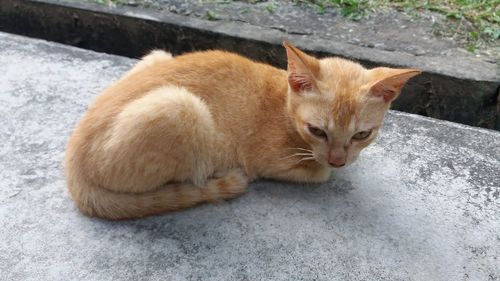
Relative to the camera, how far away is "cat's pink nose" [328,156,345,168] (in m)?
2.36

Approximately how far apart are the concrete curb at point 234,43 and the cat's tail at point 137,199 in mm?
1489

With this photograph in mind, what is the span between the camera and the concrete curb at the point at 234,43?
325cm

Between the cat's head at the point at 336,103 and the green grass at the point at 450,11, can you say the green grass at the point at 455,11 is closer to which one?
the green grass at the point at 450,11

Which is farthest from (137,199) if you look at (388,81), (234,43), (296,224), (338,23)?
(338,23)

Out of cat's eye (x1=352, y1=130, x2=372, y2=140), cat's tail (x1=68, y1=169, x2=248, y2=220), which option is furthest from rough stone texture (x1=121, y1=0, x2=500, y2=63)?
cat's tail (x1=68, y1=169, x2=248, y2=220)

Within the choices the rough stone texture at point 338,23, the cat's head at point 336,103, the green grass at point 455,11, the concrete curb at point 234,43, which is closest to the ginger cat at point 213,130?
the cat's head at point 336,103

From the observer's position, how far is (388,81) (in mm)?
2197

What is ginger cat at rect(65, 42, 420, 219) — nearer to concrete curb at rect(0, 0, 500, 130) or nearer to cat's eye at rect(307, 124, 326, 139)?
cat's eye at rect(307, 124, 326, 139)

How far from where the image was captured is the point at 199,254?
2.23 m

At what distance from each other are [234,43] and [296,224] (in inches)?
66.9

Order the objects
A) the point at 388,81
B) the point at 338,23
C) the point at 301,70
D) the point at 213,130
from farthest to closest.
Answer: the point at 338,23 < the point at 213,130 < the point at 301,70 < the point at 388,81

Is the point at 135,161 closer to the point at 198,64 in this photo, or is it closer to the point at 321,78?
the point at 198,64

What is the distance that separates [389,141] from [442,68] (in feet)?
2.44

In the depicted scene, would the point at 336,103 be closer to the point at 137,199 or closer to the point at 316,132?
the point at 316,132
